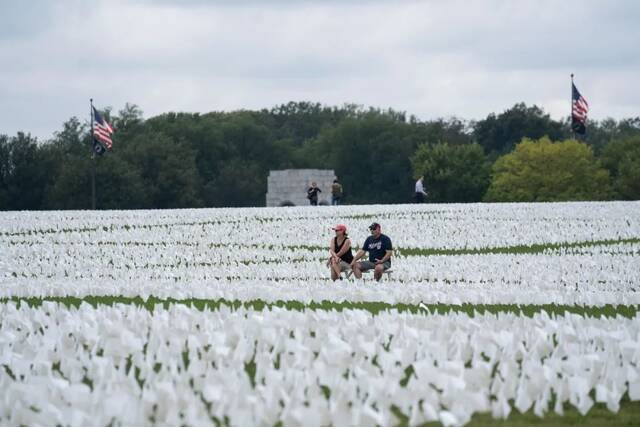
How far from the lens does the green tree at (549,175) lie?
99688mm

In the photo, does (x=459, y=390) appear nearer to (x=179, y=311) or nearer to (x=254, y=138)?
(x=179, y=311)

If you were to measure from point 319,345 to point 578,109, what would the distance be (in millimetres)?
59251

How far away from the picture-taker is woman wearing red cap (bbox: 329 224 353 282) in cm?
2372

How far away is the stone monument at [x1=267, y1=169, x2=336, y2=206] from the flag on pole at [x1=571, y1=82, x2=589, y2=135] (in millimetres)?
20747

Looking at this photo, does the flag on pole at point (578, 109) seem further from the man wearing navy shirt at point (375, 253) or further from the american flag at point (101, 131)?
the man wearing navy shirt at point (375, 253)

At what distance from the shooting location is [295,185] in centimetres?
8631

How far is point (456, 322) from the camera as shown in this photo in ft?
45.4

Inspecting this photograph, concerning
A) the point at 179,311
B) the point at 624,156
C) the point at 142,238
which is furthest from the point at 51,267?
the point at 624,156

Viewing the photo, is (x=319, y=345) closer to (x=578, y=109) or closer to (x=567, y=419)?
(x=567, y=419)

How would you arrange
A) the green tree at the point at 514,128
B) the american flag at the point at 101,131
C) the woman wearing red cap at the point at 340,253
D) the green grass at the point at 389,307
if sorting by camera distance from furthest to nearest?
the green tree at the point at 514,128 < the american flag at the point at 101,131 < the woman wearing red cap at the point at 340,253 < the green grass at the point at 389,307

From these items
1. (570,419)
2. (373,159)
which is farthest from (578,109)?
(570,419)

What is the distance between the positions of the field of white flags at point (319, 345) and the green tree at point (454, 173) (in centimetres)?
7818

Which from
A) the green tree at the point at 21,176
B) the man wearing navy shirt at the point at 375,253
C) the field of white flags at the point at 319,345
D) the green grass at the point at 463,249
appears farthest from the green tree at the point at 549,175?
the man wearing navy shirt at the point at 375,253

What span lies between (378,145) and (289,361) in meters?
113
